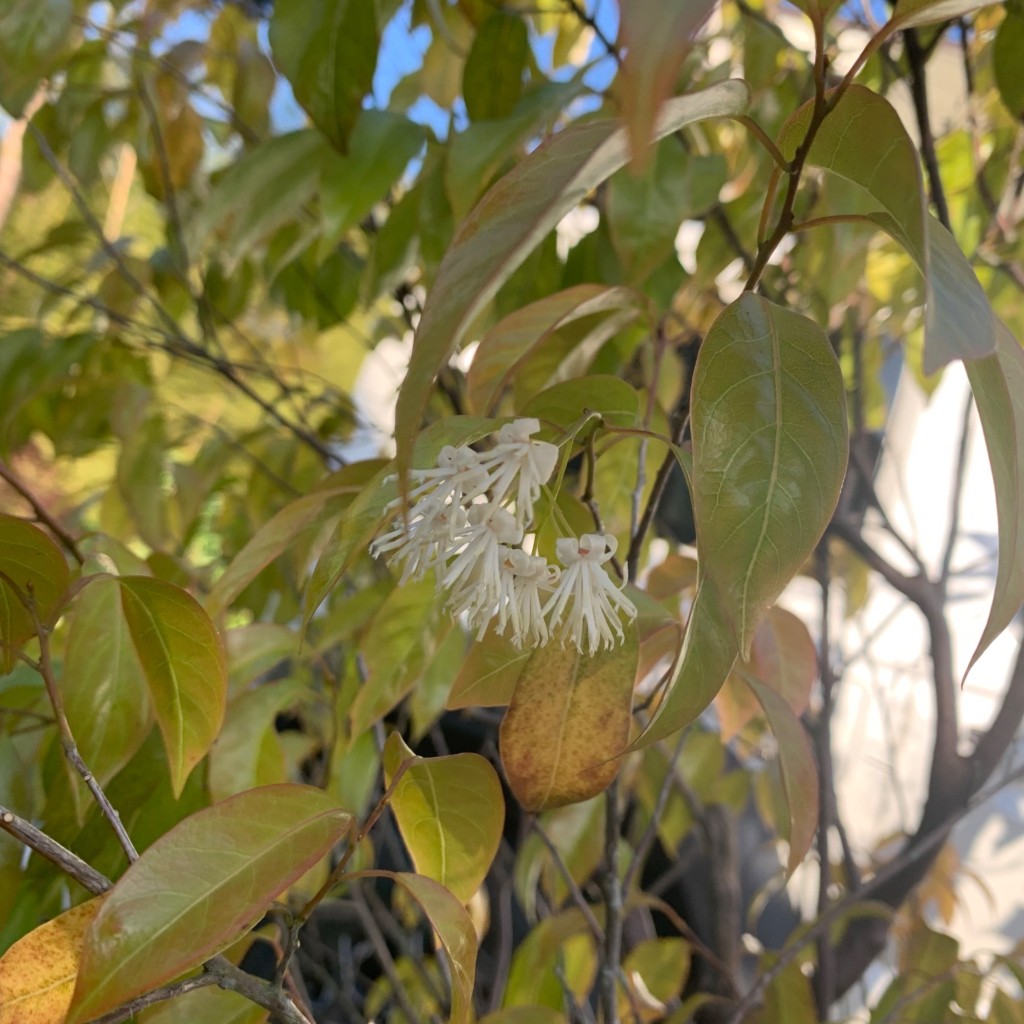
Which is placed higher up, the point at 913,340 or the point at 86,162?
the point at 913,340

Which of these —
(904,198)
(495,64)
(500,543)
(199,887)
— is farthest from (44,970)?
(495,64)

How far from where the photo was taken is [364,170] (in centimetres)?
39

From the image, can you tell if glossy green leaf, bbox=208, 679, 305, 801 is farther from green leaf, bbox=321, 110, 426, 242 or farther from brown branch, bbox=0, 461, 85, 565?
green leaf, bbox=321, 110, 426, 242

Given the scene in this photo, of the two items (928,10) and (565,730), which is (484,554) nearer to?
(565,730)

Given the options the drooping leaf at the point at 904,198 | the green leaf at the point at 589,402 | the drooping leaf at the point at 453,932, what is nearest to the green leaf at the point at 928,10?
the drooping leaf at the point at 904,198

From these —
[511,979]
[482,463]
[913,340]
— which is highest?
[913,340]

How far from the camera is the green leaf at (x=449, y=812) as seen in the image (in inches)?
10.3

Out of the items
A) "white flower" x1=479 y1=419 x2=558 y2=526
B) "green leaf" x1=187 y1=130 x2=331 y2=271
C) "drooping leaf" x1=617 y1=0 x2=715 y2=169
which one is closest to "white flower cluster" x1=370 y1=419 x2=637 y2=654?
"white flower" x1=479 y1=419 x2=558 y2=526

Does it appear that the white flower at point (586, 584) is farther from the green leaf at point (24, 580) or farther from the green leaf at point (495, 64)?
the green leaf at point (495, 64)

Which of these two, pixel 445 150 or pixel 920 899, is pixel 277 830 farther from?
pixel 920 899

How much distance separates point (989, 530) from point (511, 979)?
1054 millimetres

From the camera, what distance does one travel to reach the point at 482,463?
0.76 ft

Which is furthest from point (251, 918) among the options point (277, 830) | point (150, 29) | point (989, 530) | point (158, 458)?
point (989, 530)

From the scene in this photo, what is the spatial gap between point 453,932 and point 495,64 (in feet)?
1.22
